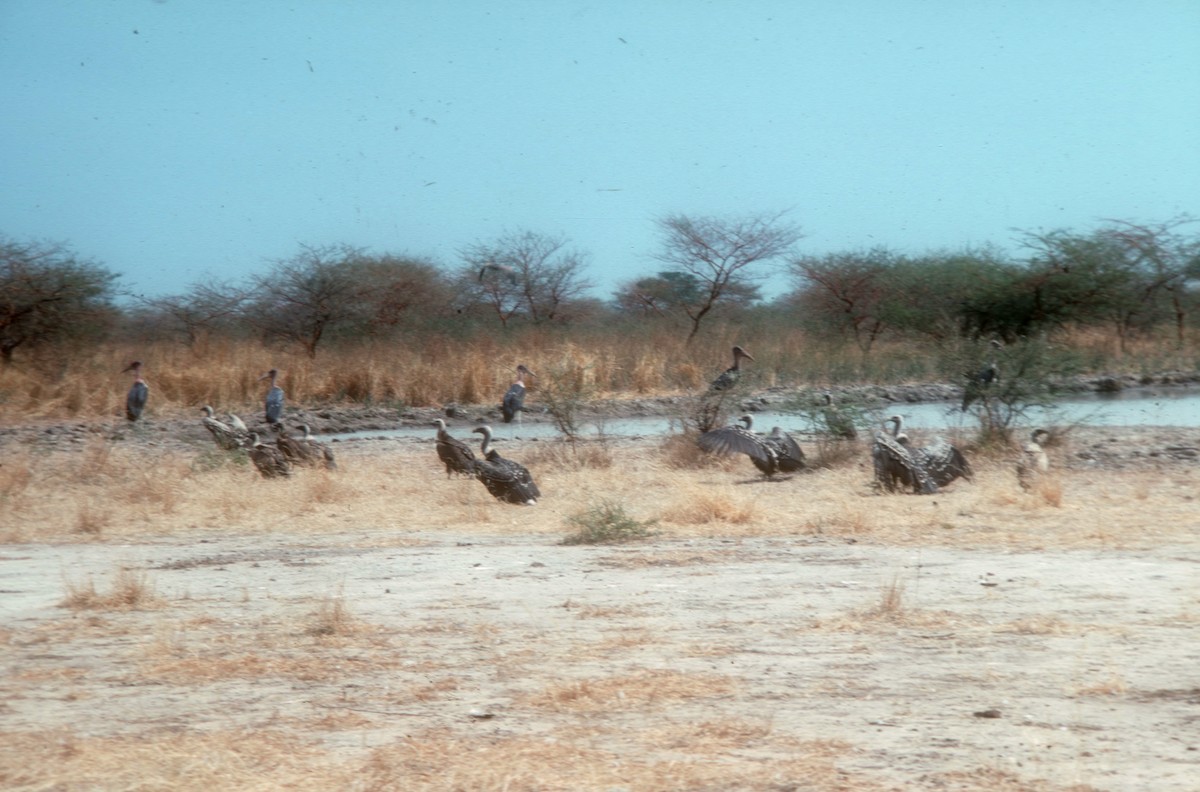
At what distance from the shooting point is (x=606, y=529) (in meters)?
8.36

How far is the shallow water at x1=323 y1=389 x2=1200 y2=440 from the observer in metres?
17.3

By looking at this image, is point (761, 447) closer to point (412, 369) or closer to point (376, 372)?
point (412, 369)

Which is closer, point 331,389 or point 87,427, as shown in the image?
point 87,427

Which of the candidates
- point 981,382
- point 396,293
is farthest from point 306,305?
point 981,382

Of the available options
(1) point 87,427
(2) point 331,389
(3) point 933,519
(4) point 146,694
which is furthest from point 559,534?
(2) point 331,389

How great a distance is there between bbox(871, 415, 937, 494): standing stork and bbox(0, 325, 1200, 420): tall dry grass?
390 inches

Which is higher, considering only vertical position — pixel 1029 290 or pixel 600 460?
pixel 1029 290

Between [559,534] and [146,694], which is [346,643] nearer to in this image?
[146,694]

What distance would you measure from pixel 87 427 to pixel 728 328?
17.6 m

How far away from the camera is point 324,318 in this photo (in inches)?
1214

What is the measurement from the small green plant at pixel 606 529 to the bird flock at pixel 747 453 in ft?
7.27

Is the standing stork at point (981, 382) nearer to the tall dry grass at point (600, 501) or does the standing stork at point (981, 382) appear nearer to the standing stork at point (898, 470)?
the tall dry grass at point (600, 501)

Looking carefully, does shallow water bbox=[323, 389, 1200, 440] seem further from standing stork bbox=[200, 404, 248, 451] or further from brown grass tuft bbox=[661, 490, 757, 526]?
brown grass tuft bbox=[661, 490, 757, 526]

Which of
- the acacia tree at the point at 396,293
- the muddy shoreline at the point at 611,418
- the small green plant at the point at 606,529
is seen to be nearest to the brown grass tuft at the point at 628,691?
the small green plant at the point at 606,529
